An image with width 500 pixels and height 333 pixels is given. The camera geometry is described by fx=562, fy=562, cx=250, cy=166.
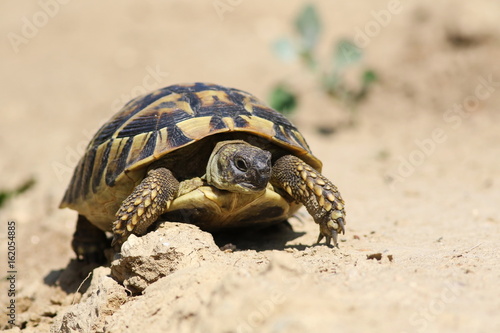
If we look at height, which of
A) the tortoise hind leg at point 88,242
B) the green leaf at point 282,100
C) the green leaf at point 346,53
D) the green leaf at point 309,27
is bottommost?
the tortoise hind leg at point 88,242

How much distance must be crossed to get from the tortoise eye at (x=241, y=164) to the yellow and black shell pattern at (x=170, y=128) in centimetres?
29

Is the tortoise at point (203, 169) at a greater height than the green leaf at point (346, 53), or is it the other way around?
the green leaf at point (346, 53)

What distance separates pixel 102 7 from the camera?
1541 centimetres

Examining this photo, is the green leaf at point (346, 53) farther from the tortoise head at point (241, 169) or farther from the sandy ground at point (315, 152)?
the tortoise head at point (241, 169)

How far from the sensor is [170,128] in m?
3.86

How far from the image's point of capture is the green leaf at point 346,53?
8812mm

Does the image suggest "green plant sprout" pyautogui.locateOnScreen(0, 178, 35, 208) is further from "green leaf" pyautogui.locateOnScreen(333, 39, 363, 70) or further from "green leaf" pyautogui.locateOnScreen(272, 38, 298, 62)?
"green leaf" pyautogui.locateOnScreen(333, 39, 363, 70)

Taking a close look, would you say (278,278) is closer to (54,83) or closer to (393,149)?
(393,149)

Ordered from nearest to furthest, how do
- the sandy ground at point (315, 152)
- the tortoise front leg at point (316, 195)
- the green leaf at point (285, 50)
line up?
the sandy ground at point (315, 152)
the tortoise front leg at point (316, 195)
the green leaf at point (285, 50)

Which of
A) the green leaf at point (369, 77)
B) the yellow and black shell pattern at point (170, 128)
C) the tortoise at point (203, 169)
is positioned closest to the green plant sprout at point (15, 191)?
the yellow and black shell pattern at point (170, 128)

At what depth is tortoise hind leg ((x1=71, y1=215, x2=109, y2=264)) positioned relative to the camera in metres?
4.80

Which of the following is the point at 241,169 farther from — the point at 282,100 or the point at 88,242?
the point at 282,100

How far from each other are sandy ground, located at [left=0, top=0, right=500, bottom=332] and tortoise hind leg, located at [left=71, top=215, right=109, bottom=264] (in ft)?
0.53

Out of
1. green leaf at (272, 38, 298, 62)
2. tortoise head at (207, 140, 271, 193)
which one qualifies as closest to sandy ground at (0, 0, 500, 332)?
tortoise head at (207, 140, 271, 193)
